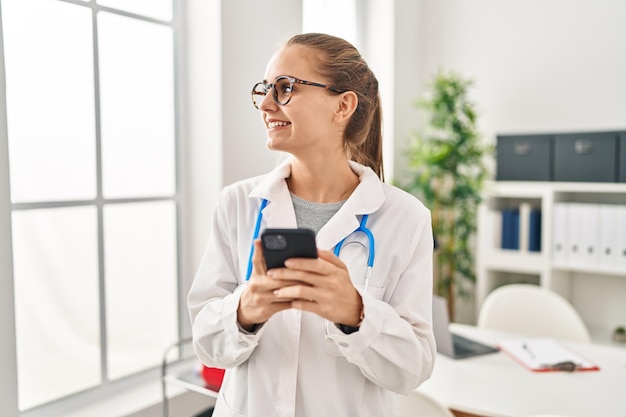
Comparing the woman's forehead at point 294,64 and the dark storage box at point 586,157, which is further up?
the woman's forehead at point 294,64

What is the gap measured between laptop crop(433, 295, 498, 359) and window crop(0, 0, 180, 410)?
104 centimetres

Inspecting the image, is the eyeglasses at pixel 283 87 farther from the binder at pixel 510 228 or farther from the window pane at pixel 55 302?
the binder at pixel 510 228

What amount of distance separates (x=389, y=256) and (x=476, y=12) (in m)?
3.09

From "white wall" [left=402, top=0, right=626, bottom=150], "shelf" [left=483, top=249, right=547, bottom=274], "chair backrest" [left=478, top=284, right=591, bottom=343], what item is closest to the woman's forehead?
"chair backrest" [left=478, top=284, right=591, bottom=343]

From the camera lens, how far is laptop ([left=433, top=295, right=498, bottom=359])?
2.06 metres

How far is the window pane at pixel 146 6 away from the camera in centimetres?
206

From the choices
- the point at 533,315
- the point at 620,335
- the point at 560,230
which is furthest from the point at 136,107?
the point at 620,335

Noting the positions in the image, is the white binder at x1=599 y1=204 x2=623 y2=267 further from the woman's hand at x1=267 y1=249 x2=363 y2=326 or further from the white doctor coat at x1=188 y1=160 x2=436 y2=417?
the woman's hand at x1=267 y1=249 x2=363 y2=326

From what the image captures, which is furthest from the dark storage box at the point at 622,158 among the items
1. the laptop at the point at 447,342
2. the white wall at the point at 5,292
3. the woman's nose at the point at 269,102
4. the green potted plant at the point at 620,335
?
the white wall at the point at 5,292

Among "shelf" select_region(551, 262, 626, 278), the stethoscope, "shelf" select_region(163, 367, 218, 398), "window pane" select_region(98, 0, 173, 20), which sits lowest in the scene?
"shelf" select_region(163, 367, 218, 398)

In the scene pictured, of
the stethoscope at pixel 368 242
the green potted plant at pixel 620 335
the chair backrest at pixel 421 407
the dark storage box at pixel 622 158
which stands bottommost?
the green potted plant at pixel 620 335

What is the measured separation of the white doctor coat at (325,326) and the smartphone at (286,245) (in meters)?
0.17

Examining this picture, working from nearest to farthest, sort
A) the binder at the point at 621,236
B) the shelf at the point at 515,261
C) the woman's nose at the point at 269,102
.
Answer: the woman's nose at the point at 269,102 < the binder at the point at 621,236 < the shelf at the point at 515,261

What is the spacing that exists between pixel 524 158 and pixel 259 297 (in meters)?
2.74
